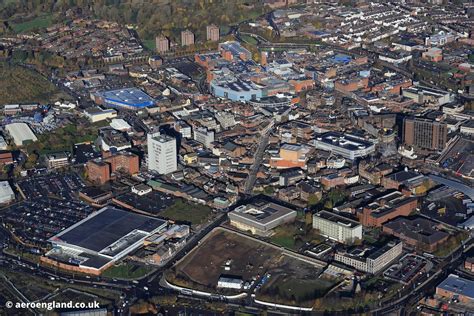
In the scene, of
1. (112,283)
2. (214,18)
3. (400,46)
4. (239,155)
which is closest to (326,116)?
(239,155)

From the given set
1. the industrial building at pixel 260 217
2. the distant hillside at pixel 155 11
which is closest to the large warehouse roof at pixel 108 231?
the industrial building at pixel 260 217

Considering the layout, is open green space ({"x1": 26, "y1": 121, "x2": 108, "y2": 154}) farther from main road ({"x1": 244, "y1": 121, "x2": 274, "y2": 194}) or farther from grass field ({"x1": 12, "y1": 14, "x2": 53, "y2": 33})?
grass field ({"x1": 12, "y1": 14, "x2": 53, "y2": 33})

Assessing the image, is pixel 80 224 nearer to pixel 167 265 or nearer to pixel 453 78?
pixel 167 265

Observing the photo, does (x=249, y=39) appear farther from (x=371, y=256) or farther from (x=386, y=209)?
(x=371, y=256)

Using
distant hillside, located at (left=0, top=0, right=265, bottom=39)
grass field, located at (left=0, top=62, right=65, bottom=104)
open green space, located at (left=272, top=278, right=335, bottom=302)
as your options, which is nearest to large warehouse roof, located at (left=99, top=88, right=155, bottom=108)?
grass field, located at (left=0, top=62, right=65, bottom=104)

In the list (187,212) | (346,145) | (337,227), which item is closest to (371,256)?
(337,227)

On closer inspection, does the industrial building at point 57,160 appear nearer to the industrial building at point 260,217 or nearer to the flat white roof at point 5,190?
the flat white roof at point 5,190
